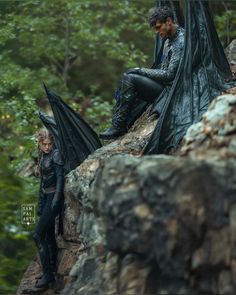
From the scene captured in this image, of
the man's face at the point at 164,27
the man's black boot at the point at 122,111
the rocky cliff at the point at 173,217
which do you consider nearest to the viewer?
the rocky cliff at the point at 173,217

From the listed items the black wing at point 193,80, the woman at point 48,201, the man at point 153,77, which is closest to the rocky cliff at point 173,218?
the black wing at point 193,80

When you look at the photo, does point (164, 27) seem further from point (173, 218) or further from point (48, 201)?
point (173, 218)

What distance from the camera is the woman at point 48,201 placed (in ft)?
33.4

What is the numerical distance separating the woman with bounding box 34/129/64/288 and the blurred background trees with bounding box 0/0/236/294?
5.85 ft

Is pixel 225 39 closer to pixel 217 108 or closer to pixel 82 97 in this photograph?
pixel 82 97

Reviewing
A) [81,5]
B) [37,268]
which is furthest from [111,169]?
[81,5]

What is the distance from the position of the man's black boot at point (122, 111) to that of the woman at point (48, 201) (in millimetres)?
916

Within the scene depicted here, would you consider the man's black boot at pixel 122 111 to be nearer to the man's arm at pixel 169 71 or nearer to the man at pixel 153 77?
the man at pixel 153 77

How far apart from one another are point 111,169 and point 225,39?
394 inches

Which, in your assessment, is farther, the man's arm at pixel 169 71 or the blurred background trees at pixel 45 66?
the blurred background trees at pixel 45 66

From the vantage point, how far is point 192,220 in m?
6.93

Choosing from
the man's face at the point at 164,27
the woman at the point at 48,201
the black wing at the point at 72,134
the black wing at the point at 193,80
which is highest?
the man's face at the point at 164,27

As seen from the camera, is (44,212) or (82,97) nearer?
(44,212)

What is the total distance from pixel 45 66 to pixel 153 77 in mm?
10613
